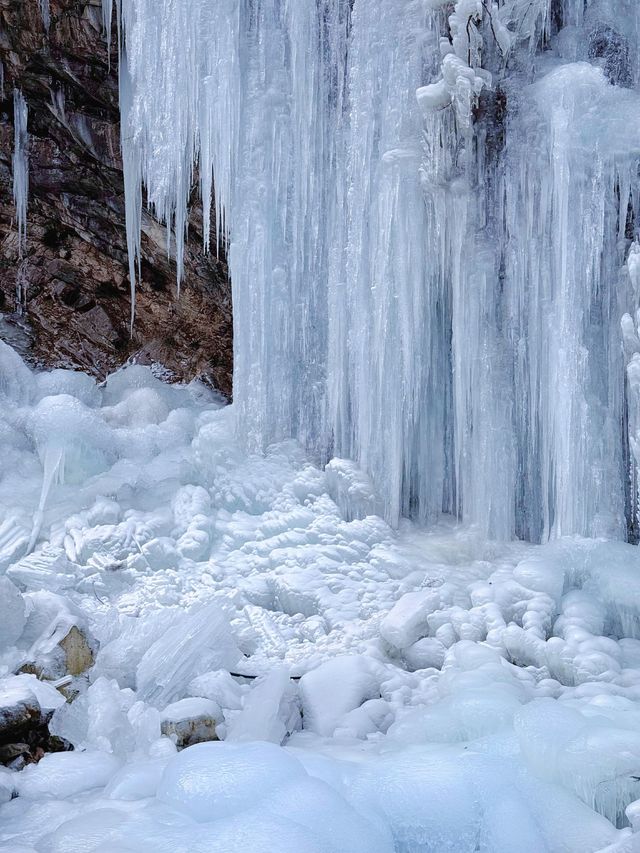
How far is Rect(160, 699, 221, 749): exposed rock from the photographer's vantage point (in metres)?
3.26

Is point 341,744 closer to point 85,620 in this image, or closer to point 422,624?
point 422,624

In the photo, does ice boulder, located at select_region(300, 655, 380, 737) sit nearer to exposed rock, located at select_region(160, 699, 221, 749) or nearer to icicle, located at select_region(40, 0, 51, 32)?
Answer: exposed rock, located at select_region(160, 699, 221, 749)

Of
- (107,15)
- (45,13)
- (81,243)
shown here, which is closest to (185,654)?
(107,15)

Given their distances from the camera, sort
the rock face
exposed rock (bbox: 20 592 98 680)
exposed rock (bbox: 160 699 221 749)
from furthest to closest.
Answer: the rock face → exposed rock (bbox: 20 592 98 680) → exposed rock (bbox: 160 699 221 749)

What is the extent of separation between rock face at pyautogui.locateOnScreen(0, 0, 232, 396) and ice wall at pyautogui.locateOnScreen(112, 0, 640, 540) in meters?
0.94

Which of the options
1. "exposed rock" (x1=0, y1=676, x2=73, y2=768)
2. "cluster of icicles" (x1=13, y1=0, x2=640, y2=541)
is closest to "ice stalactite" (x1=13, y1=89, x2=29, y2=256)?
"cluster of icicles" (x1=13, y1=0, x2=640, y2=541)

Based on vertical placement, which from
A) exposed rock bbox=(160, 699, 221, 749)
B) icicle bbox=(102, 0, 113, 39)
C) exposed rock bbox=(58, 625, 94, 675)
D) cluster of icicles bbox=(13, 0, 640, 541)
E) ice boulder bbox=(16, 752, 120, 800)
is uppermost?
icicle bbox=(102, 0, 113, 39)

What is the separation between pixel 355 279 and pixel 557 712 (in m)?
3.60

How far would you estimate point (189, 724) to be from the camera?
3.29 meters

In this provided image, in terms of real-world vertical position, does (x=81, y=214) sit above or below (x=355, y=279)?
above

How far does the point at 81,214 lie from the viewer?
836 cm

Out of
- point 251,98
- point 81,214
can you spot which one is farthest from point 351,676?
point 81,214

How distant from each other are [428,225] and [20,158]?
15.7 feet

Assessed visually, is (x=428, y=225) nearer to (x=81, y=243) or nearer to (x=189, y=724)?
(x=189, y=724)
